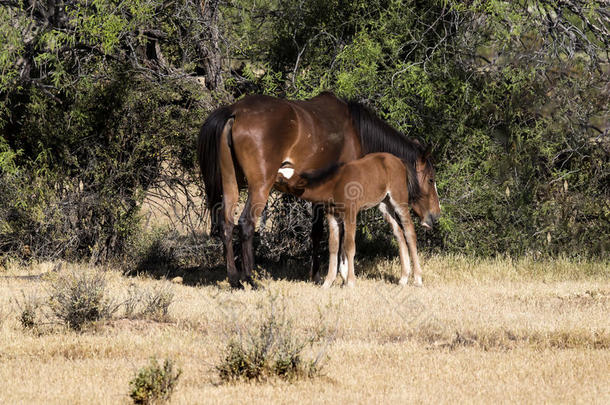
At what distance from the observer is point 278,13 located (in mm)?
13609

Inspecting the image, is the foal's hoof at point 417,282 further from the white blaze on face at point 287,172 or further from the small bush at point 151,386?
the small bush at point 151,386

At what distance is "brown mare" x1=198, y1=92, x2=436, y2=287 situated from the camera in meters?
10.2

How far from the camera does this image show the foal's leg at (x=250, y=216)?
10.2m

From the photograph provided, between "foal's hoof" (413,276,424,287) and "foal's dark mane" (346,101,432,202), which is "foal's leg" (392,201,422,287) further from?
"foal's dark mane" (346,101,432,202)

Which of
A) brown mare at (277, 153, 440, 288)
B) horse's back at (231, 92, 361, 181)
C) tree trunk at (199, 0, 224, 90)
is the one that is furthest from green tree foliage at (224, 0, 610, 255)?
brown mare at (277, 153, 440, 288)

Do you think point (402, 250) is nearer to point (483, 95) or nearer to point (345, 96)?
point (345, 96)

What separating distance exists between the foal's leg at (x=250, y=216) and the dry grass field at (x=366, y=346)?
0.45 m

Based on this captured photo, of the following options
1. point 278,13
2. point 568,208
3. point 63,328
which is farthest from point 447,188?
point 63,328

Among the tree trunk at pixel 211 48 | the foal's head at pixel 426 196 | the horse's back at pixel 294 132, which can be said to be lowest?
the foal's head at pixel 426 196

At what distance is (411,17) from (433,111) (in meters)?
1.49

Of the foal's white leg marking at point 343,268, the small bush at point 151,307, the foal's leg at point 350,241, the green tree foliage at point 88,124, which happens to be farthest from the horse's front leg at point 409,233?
the green tree foliage at point 88,124

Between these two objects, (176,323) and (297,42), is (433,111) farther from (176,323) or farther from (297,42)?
(176,323)

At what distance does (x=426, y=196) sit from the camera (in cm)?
1119

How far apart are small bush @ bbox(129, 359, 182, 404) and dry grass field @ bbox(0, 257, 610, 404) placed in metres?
0.11
